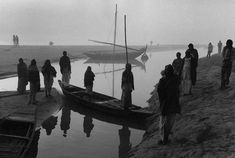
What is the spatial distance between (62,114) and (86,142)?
4344mm

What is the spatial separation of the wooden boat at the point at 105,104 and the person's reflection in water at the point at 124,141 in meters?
0.73

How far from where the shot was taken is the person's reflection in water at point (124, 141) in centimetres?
1043

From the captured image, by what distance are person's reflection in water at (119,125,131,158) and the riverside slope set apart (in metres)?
0.43

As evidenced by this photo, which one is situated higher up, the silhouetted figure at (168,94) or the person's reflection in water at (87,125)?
the silhouetted figure at (168,94)

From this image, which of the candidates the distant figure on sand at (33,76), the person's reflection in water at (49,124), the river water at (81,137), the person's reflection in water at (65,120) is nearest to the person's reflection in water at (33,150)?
the river water at (81,137)

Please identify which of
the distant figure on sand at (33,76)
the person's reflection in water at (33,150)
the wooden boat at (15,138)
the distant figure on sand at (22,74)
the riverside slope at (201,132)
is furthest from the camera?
the distant figure on sand at (22,74)

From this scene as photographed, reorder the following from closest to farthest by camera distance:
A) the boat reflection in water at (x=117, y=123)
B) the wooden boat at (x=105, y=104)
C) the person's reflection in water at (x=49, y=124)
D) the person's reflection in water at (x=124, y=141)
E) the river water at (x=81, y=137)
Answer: the river water at (x=81, y=137) → the person's reflection in water at (x=124, y=141) → the boat reflection in water at (x=117, y=123) → the person's reflection in water at (x=49, y=124) → the wooden boat at (x=105, y=104)

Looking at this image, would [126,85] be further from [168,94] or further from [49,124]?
[168,94]

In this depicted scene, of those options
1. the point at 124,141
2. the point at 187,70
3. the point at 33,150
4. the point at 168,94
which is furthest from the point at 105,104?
the point at 168,94

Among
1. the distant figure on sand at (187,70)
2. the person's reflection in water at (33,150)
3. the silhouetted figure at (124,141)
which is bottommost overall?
the silhouetted figure at (124,141)

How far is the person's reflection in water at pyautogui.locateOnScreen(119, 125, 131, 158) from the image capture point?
10430 mm

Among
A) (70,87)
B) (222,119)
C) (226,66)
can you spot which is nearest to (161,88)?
(222,119)

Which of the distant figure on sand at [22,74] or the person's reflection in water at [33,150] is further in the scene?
the distant figure on sand at [22,74]

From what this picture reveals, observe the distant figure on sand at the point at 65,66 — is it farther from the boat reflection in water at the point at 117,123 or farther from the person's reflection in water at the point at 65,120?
the person's reflection in water at the point at 65,120
